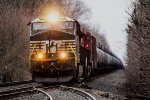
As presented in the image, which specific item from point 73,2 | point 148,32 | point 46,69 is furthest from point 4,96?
point 73,2

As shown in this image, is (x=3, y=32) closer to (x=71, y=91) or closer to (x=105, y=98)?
(x=71, y=91)

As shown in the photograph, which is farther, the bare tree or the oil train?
the bare tree

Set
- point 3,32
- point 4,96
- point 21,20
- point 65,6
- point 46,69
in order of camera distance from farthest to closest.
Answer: point 65,6 < point 21,20 < point 3,32 < point 46,69 < point 4,96

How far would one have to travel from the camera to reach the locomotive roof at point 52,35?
56.9 feet

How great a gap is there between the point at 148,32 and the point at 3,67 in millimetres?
14412

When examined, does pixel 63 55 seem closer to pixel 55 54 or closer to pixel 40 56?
pixel 55 54

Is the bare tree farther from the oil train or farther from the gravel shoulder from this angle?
the oil train

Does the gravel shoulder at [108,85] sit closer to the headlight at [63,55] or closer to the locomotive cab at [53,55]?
the locomotive cab at [53,55]

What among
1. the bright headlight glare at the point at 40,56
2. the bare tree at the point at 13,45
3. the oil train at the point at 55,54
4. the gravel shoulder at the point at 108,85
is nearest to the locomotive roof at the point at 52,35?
the oil train at the point at 55,54

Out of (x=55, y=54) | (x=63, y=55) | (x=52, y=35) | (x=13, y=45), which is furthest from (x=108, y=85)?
(x=13, y=45)

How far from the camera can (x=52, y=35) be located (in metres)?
17.3

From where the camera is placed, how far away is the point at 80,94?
547 inches

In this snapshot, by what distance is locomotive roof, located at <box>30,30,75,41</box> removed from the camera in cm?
1733

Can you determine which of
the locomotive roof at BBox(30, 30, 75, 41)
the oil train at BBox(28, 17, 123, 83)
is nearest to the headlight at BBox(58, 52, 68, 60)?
the oil train at BBox(28, 17, 123, 83)
